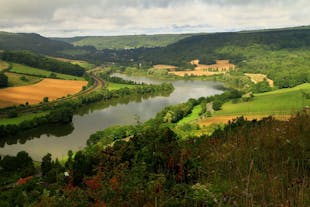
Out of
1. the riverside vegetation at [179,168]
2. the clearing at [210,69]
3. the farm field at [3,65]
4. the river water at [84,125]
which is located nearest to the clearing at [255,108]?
the riverside vegetation at [179,168]

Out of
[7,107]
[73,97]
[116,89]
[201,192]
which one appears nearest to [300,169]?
[201,192]

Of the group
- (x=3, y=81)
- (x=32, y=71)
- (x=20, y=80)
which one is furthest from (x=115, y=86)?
(x=3, y=81)

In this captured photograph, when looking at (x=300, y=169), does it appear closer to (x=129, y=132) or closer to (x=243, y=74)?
(x=129, y=132)

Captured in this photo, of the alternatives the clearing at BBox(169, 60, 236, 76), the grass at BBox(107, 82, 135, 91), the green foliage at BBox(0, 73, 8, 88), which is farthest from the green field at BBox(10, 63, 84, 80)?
the clearing at BBox(169, 60, 236, 76)

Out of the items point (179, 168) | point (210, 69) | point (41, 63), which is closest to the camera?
point (179, 168)

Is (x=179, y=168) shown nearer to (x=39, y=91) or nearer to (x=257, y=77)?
Answer: (x=39, y=91)
